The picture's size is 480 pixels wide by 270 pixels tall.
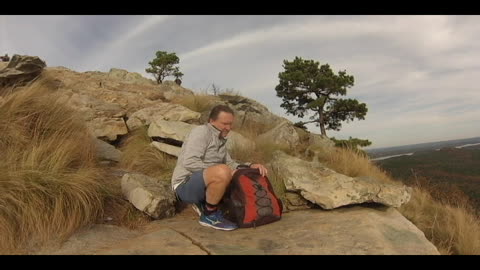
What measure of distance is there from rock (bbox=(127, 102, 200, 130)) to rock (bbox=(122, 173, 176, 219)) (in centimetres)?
329

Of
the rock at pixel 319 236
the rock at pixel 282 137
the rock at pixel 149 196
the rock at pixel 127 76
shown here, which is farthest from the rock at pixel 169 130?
the rock at pixel 127 76

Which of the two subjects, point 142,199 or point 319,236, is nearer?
point 319,236

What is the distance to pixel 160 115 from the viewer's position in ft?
27.0

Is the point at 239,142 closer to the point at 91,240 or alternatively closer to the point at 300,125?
the point at 91,240

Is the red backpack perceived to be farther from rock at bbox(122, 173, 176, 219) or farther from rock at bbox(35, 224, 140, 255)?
rock at bbox(35, 224, 140, 255)

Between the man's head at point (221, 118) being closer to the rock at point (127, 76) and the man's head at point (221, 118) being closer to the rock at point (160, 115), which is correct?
the rock at point (160, 115)

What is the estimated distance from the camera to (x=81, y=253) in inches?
126

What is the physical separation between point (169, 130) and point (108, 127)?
1.67 metres

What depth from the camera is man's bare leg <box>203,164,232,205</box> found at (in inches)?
155

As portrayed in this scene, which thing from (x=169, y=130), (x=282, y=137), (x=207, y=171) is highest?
(x=169, y=130)

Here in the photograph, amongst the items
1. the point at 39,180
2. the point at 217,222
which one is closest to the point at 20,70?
the point at 39,180

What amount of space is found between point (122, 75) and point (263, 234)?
13.3 metres

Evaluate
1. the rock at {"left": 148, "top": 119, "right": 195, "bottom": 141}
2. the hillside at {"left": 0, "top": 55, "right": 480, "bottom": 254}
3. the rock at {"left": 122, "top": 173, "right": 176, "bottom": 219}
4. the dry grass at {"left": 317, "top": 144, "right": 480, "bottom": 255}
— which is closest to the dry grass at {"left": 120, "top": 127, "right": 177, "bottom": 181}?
the hillside at {"left": 0, "top": 55, "right": 480, "bottom": 254}

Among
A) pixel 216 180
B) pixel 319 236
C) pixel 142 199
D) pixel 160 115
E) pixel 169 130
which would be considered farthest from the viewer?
pixel 160 115
